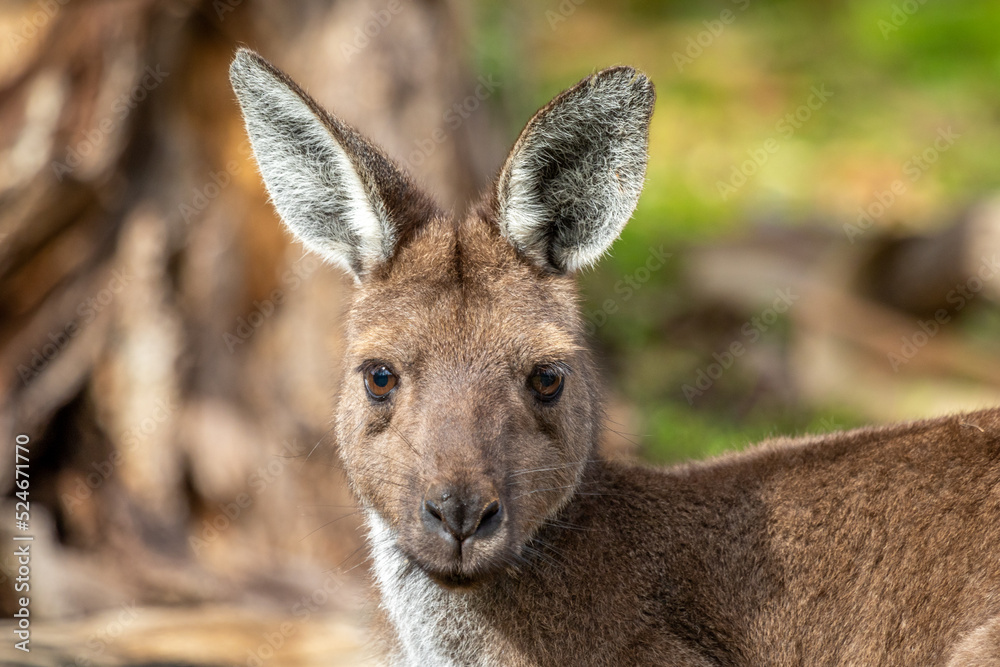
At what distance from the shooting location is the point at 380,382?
17.0 ft

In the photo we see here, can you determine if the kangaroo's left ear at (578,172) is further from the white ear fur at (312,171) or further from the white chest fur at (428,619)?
the white chest fur at (428,619)

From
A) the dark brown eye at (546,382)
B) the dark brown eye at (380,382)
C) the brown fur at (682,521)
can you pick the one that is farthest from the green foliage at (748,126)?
the dark brown eye at (380,382)

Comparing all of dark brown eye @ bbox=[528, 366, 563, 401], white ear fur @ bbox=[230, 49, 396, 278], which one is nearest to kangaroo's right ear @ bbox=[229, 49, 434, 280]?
white ear fur @ bbox=[230, 49, 396, 278]

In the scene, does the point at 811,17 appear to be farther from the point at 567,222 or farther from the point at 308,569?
the point at 567,222

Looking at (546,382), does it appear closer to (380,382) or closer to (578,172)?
(380,382)

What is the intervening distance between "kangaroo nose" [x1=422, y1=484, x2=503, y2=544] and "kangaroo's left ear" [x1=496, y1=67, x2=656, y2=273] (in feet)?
4.85

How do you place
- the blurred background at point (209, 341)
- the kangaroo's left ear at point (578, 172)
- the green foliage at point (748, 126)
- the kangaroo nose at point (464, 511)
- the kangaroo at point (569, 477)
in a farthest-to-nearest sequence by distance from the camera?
the green foliage at point (748, 126), the blurred background at point (209, 341), the kangaroo's left ear at point (578, 172), the kangaroo at point (569, 477), the kangaroo nose at point (464, 511)

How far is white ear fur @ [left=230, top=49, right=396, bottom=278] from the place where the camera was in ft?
17.5

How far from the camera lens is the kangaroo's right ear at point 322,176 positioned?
5.34m

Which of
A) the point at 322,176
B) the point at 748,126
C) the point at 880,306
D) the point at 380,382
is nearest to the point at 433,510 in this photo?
the point at 380,382

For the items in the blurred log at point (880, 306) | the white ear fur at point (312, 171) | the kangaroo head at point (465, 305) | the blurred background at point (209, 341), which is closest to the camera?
the kangaroo head at point (465, 305)

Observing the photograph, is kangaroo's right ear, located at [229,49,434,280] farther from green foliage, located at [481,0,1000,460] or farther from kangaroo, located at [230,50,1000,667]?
green foliage, located at [481,0,1000,460]

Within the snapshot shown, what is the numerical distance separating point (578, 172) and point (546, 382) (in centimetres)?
112

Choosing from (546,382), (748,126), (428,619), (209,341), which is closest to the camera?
(546,382)
